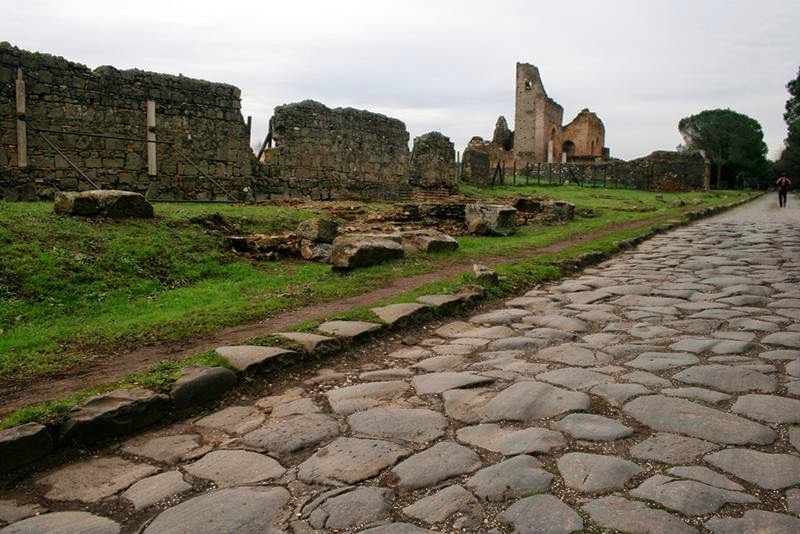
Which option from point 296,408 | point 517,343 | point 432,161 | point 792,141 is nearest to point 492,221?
point 517,343

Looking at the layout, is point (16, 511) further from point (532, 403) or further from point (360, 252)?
point (360, 252)

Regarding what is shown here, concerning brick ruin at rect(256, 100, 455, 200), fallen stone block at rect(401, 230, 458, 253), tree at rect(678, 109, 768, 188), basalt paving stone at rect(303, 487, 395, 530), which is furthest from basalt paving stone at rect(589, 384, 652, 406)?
tree at rect(678, 109, 768, 188)

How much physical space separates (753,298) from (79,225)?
873 centimetres

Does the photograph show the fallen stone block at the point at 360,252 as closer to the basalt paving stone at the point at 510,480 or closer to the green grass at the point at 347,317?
the green grass at the point at 347,317

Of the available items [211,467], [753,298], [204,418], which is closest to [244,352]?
[204,418]

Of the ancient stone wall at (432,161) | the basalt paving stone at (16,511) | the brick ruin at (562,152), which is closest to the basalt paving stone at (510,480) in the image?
the basalt paving stone at (16,511)

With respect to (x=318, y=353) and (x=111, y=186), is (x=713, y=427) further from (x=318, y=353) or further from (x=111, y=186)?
(x=111, y=186)

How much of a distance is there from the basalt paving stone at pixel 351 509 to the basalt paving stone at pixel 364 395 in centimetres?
105

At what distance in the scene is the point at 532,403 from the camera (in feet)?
12.1

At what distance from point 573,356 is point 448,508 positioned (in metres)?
2.45

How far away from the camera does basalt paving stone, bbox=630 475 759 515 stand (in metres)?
2.42

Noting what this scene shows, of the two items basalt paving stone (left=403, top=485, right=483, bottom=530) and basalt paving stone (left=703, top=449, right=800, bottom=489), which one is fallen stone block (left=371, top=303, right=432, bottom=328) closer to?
basalt paving stone (left=403, top=485, right=483, bottom=530)

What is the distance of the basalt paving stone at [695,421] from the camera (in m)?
3.08

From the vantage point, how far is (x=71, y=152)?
43.9 feet
